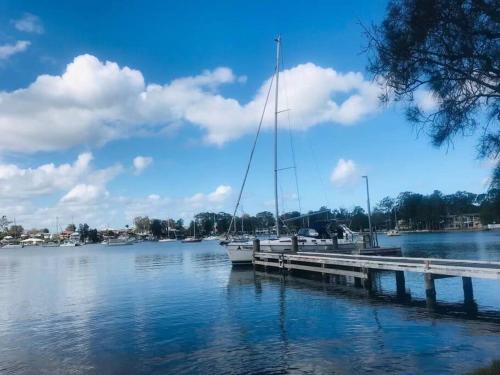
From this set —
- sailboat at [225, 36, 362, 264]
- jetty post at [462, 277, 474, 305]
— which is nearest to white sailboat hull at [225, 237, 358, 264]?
sailboat at [225, 36, 362, 264]

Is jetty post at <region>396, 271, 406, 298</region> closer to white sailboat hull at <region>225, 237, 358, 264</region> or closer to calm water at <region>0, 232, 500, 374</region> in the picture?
calm water at <region>0, 232, 500, 374</region>

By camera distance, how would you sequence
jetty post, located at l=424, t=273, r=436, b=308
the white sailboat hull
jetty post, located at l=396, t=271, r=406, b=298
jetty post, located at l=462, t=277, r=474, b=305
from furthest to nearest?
the white sailboat hull
jetty post, located at l=396, t=271, r=406, b=298
jetty post, located at l=462, t=277, r=474, b=305
jetty post, located at l=424, t=273, r=436, b=308

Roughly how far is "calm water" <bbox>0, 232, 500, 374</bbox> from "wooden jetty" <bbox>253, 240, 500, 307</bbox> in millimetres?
970

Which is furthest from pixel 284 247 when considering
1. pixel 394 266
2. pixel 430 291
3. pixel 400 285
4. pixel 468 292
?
pixel 468 292

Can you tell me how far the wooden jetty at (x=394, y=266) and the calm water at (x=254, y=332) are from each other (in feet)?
3.18

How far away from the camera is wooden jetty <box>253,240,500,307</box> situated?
21891 mm

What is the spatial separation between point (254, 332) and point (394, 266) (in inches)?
421

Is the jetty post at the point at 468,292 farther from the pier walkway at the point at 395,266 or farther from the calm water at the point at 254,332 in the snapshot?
the calm water at the point at 254,332

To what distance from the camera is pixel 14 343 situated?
19172 millimetres

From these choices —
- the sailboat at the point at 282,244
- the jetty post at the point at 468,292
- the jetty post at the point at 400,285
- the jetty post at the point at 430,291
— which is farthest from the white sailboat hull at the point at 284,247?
the jetty post at the point at 468,292

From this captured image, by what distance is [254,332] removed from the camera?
18.8m

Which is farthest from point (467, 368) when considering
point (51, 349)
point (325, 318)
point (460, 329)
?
point (51, 349)

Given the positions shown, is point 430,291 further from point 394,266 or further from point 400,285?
point 400,285

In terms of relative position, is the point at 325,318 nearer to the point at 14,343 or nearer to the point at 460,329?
the point at 460,329
